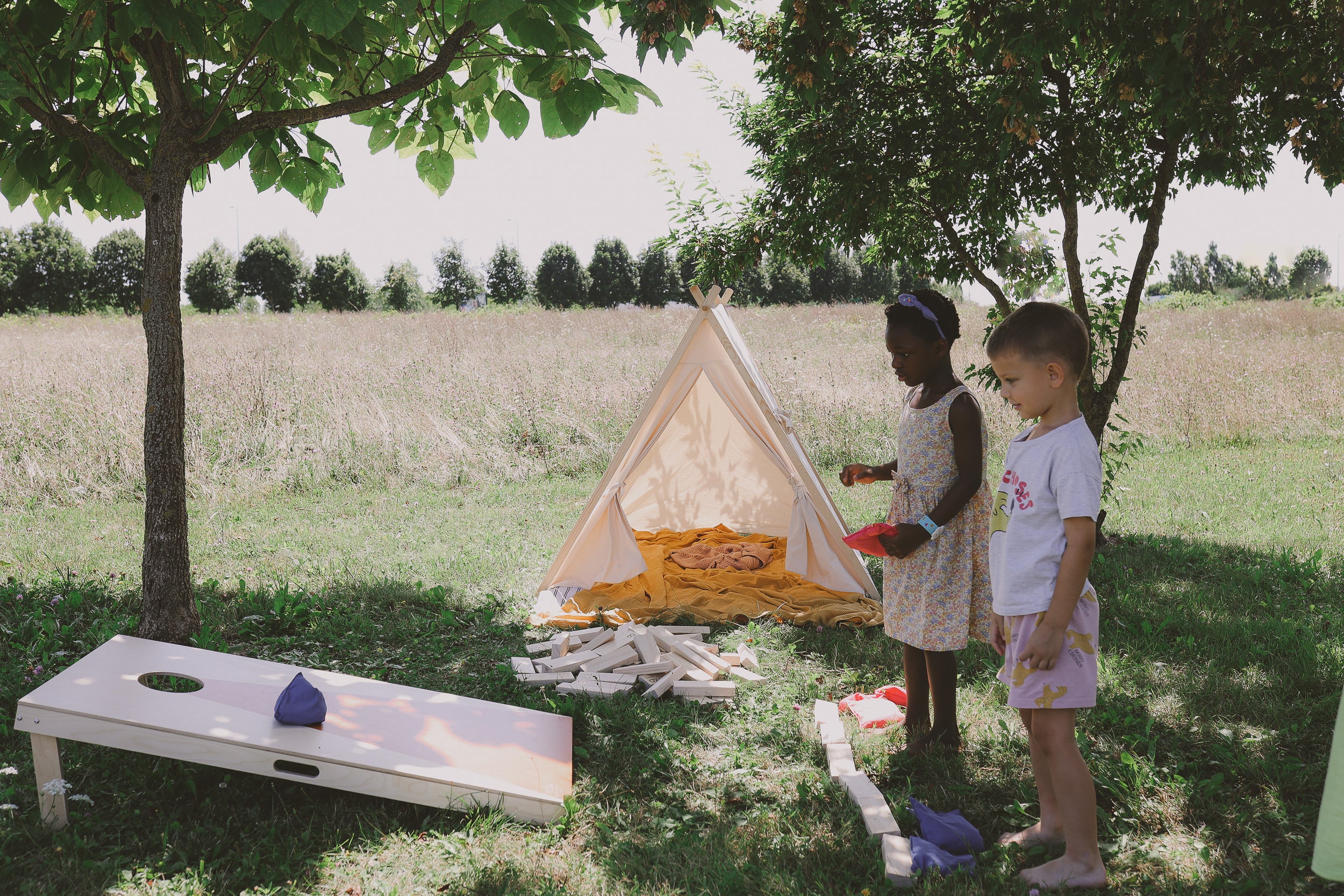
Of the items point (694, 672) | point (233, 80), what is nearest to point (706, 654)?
point (694, 672)

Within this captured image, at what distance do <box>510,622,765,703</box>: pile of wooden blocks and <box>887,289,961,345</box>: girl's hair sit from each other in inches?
70.2

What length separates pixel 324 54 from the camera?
12.7 feet

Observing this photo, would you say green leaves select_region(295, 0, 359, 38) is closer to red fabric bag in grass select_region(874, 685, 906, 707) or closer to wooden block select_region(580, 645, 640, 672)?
wooden block select_region(580, 645, 640, 672)

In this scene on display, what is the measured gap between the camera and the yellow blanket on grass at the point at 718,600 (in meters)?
4.79

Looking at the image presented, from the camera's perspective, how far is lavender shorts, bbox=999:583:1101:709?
2170 millimetres

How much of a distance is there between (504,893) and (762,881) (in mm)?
730

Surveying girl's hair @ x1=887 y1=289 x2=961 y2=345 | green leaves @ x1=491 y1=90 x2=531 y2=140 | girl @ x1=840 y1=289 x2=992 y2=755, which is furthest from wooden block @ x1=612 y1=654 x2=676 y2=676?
green leaves @ x1=491 y1=90 x2=531 y2=140

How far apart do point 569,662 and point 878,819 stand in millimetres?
1842

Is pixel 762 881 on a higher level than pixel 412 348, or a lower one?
lower

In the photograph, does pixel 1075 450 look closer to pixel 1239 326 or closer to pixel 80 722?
pixel 80 722

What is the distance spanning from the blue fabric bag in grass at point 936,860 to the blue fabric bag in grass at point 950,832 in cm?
3

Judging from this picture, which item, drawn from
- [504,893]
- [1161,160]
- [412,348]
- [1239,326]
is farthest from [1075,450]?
[1239,326]

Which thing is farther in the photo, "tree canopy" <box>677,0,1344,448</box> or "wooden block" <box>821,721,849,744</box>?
"tree canopy" <box>677,0,1344,448</box>

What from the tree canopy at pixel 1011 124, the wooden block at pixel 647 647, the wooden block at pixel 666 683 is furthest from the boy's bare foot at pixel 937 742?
the tree canopy at pixel 1011 124
